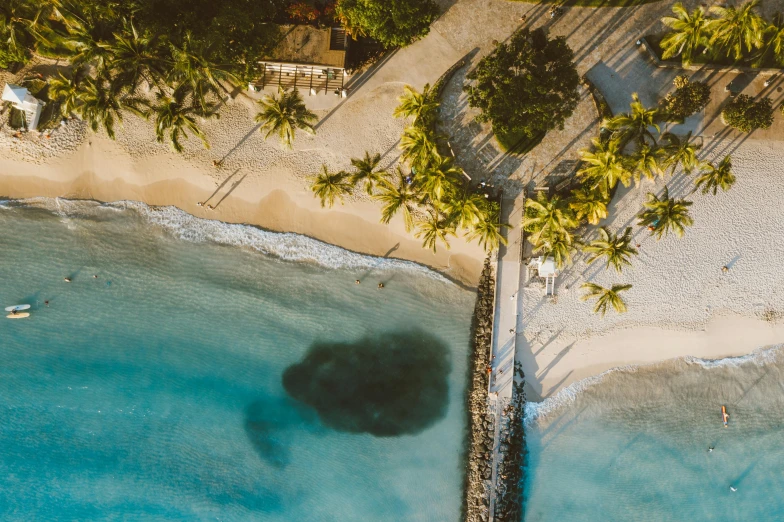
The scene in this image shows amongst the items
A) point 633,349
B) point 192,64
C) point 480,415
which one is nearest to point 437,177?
point 192,64

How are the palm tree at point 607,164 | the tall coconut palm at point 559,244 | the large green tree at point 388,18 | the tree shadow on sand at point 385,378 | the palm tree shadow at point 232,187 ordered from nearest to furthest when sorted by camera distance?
the large green tree at point 388,18
the palm tree at point 607,164
the tall coconut palm at point 559,244
the palm tree shadow at point 232,187
the tree shadow on sand at point 385,378

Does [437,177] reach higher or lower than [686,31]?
lower

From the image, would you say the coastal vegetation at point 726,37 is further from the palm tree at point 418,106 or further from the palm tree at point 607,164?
the palm tree at point 418,106

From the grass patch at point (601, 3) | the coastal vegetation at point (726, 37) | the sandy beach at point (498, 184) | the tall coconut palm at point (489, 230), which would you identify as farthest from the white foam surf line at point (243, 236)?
the coastal vegetation at point (726, 37)

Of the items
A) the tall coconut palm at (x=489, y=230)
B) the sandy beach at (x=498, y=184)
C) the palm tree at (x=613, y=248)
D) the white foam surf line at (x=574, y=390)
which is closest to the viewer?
the palm tree at (x=613, y=248)

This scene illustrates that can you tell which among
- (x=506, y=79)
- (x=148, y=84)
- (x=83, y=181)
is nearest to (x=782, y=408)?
(x=506, y=79)

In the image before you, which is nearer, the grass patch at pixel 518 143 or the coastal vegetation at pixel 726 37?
the coastal vegetation at pixel 726 37

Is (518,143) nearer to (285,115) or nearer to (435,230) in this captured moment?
(435,230)
